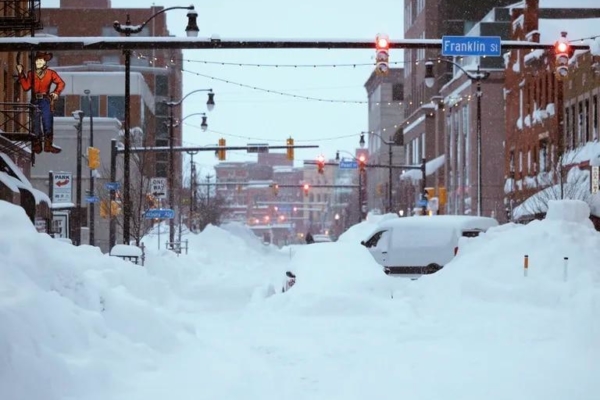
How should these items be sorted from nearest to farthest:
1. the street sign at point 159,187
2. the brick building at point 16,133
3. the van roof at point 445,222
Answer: the brick building at point 16,133, the van roof at point 445,222, the street sign at point 159,187

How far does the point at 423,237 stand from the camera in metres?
27.6

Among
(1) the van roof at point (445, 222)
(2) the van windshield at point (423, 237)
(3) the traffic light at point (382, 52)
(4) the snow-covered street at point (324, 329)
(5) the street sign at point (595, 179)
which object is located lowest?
(4) the snow-covered street at point (324, 329)

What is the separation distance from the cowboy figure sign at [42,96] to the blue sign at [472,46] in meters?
12.7

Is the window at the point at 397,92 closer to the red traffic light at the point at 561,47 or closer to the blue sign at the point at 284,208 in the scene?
the blue sign at the point at 284,208

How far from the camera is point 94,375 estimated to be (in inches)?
A: 375

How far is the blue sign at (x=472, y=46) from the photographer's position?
20156 millimetres

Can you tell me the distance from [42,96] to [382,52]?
43.0 ft

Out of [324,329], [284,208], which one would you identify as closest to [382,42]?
[324,329]

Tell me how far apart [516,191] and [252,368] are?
44.9 metres

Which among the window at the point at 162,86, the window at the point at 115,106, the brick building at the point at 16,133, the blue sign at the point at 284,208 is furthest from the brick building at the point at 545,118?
the blue sign at the point at 284,208

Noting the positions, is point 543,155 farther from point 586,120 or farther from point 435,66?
point 435,66

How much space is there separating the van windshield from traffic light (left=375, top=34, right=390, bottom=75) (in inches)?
294

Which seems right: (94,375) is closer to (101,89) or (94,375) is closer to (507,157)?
(507,157)

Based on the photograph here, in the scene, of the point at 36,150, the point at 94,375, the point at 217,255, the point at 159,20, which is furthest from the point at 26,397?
the point at 159,20
